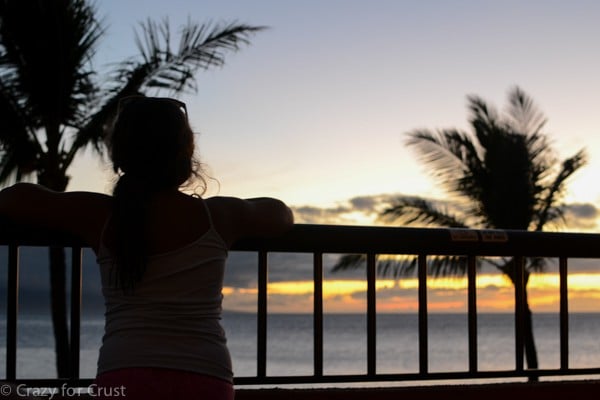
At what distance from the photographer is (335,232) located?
2.76 meters

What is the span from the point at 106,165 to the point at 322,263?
3.33 ft

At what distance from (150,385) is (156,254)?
0.92 ft

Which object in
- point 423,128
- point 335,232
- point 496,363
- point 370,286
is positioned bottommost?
point 496,363

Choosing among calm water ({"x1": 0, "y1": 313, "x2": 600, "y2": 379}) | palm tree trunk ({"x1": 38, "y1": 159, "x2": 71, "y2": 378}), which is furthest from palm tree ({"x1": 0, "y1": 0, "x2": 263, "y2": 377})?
calm water ({"x1": 0, "y1": 313, "x2": 600, "y2": 379})

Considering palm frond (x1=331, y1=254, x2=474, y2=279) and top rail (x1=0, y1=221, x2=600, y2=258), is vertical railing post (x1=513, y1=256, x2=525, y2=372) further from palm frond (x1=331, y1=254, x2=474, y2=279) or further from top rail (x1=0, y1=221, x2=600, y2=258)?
palm frond (x1=331, y1=254, x2=474, y2=279)

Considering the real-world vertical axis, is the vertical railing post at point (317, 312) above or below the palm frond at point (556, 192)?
below

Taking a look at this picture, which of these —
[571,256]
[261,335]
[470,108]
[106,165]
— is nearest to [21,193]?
[106,165]

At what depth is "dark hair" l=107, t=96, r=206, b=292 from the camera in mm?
1865

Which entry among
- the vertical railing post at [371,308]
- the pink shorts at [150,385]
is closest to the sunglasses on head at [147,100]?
the pink shorts at [150,385]

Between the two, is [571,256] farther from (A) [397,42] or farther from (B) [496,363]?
(B) [496,363]

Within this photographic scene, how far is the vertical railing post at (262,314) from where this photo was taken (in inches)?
109

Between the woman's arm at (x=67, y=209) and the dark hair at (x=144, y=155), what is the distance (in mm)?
65

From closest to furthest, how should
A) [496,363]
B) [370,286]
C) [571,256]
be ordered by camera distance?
[370,286] < [571,256] < [496,363]

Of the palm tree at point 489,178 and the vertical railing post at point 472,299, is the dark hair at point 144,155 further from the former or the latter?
the palm tree at point 489,178
